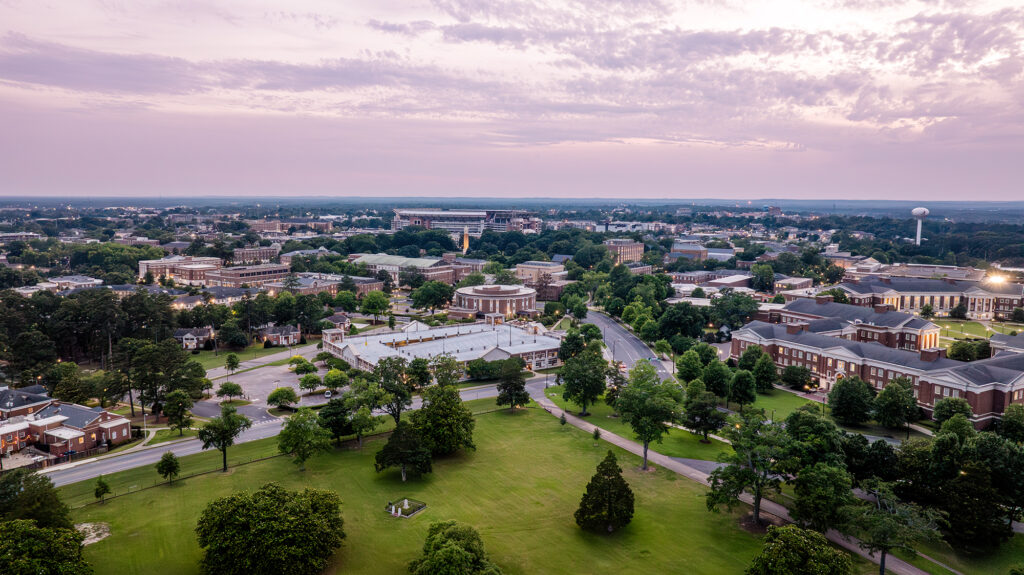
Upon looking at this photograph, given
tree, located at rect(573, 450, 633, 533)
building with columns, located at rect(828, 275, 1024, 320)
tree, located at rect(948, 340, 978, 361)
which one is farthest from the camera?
building with columns, located at rect(828, 275, 1024, 320)

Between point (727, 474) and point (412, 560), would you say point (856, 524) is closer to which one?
point (727, 474)

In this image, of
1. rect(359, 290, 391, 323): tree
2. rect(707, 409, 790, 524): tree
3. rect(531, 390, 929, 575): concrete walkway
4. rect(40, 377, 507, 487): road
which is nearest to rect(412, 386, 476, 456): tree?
rect(531, 390, 929, 575): concrete walkway

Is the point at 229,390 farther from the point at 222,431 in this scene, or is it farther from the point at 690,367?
the point at 690,367

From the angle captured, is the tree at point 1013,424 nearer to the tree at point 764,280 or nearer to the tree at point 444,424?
the tree at point 444,424

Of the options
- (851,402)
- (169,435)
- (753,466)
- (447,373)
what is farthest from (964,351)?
(169,435)

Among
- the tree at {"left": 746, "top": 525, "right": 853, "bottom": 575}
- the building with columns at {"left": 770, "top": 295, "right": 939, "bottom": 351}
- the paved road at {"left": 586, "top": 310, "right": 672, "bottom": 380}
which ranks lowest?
the paved road at {"left": 586, "top": 310, "right": 672, "bottom": 380}

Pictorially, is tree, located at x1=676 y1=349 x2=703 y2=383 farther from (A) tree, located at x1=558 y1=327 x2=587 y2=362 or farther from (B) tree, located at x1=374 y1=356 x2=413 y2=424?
(B) tree, located at x1=374 y1=356 x2=413 y2=424
